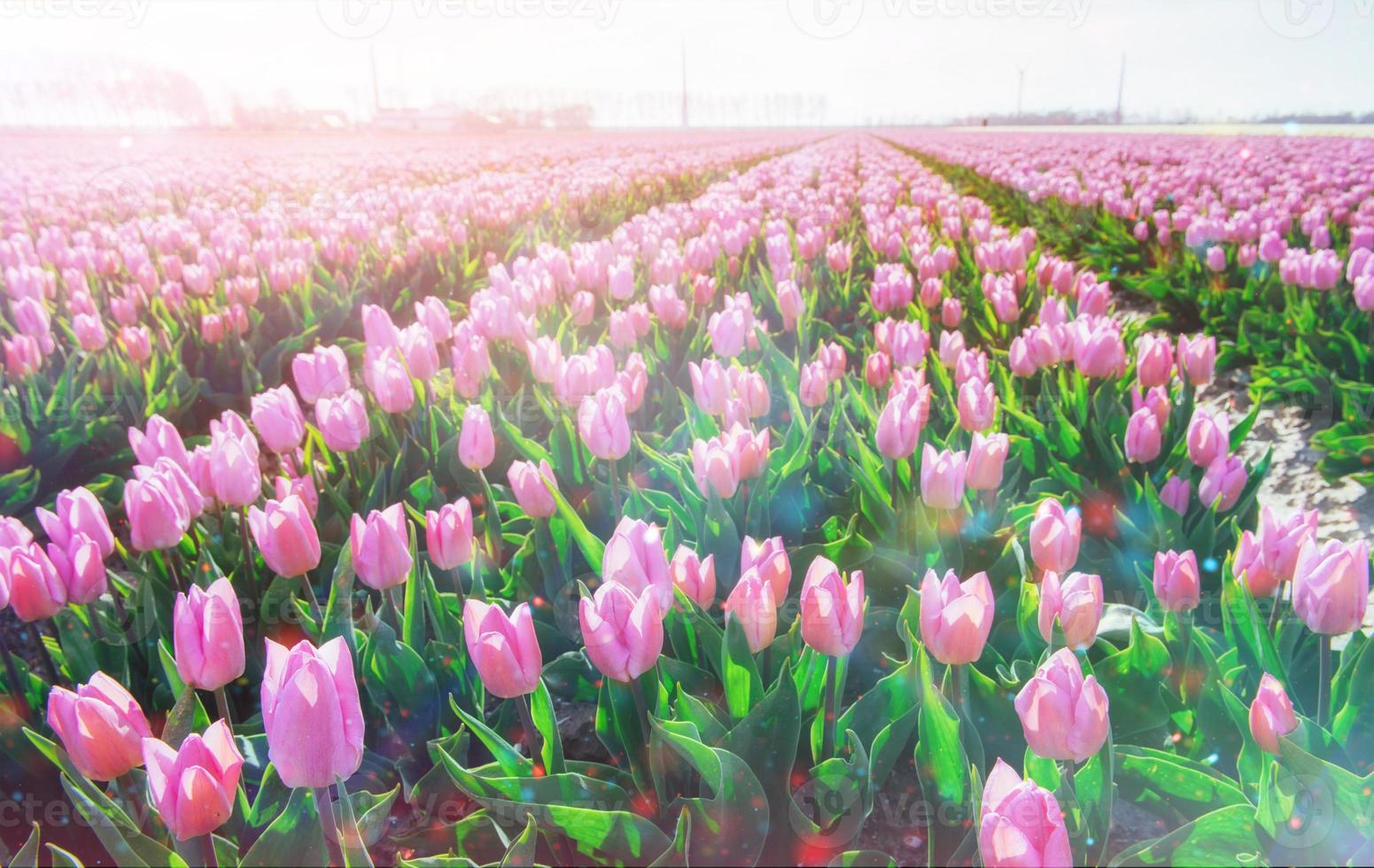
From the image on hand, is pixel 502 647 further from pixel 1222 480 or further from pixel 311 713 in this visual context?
pixel 1222 480

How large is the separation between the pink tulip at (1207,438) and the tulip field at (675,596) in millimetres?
17

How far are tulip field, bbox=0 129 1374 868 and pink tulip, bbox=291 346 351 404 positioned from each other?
1cm

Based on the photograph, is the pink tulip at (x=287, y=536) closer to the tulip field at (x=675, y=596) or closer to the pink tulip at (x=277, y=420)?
the tulip field at (x=675, y=596)

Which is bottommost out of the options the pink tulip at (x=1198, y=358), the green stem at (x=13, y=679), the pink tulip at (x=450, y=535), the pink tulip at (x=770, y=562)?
the green stem at (x=13, y=679)

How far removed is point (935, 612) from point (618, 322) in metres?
2.20

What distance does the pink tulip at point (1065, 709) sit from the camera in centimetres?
103

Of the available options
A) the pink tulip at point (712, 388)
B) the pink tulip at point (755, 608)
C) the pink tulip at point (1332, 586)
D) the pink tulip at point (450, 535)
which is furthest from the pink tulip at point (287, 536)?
the pink tulip at point (1332, 586)

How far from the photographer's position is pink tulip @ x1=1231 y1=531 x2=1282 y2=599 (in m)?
1.55

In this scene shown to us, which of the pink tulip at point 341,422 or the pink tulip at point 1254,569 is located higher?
the pink tulip at point 341,422

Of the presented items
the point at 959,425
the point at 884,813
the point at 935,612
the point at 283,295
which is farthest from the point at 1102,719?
the point at 283,295

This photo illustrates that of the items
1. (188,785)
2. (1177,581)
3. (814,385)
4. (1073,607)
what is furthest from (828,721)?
(814,385)

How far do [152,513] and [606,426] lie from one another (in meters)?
0.94

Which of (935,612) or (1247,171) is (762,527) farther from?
(1247,171)

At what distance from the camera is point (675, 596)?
5.31 feet
